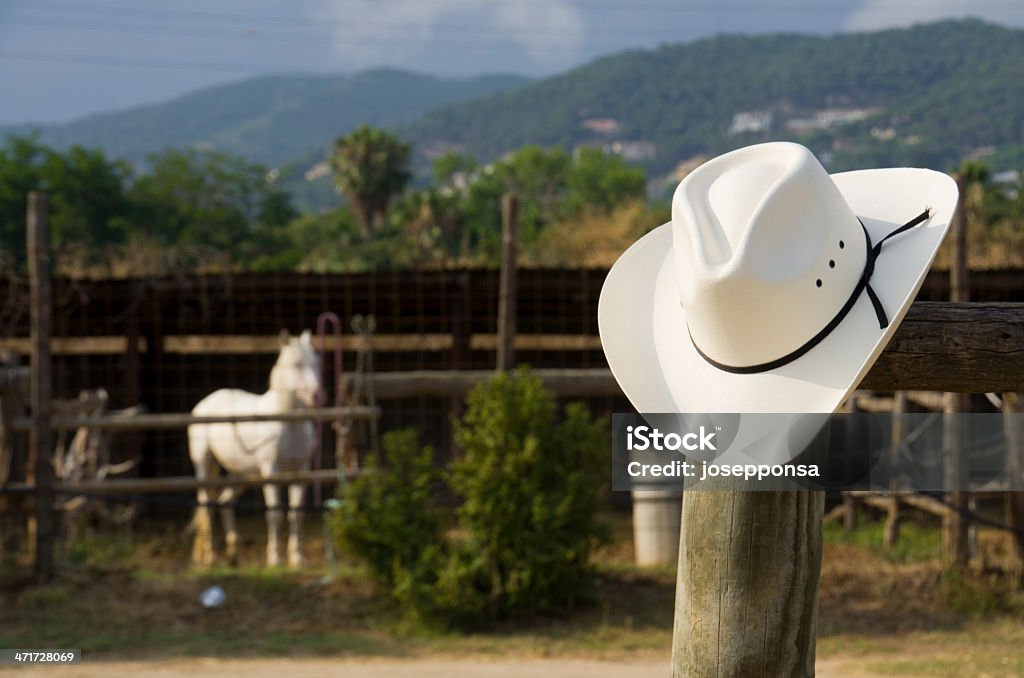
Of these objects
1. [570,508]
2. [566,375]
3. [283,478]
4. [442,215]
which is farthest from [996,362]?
[442,215]

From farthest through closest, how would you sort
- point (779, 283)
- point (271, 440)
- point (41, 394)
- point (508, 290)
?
point (271, 440), point (508, 290), point (41, 394), point (779, 283)

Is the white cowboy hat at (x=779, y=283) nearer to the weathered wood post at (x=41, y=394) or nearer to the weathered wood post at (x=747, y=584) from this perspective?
the weathered wood post at (x=747, y=584)

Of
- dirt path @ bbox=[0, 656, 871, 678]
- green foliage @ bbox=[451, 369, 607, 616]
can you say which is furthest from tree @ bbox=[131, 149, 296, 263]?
dirt path @ bbox=[0, 656, 871, 678]

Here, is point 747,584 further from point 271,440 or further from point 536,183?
point 536,183

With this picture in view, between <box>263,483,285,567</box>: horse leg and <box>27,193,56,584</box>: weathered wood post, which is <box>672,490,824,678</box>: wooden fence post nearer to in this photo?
<box>27,193,56,584</box>: weathered wood post

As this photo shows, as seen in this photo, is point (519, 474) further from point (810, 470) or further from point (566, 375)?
point (810, 470)

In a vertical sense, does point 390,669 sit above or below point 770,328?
below

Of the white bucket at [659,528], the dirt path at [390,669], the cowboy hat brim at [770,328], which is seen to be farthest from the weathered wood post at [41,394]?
the cowboy hat brim at [770,328]

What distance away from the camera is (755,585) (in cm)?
254

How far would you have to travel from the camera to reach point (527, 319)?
10.4 meters

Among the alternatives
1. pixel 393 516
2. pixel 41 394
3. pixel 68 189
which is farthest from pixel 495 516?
pixel 68 189

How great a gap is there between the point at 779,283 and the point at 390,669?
4.30 metres

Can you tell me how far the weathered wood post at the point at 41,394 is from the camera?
7.40m

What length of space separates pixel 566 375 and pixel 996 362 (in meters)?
5.10
